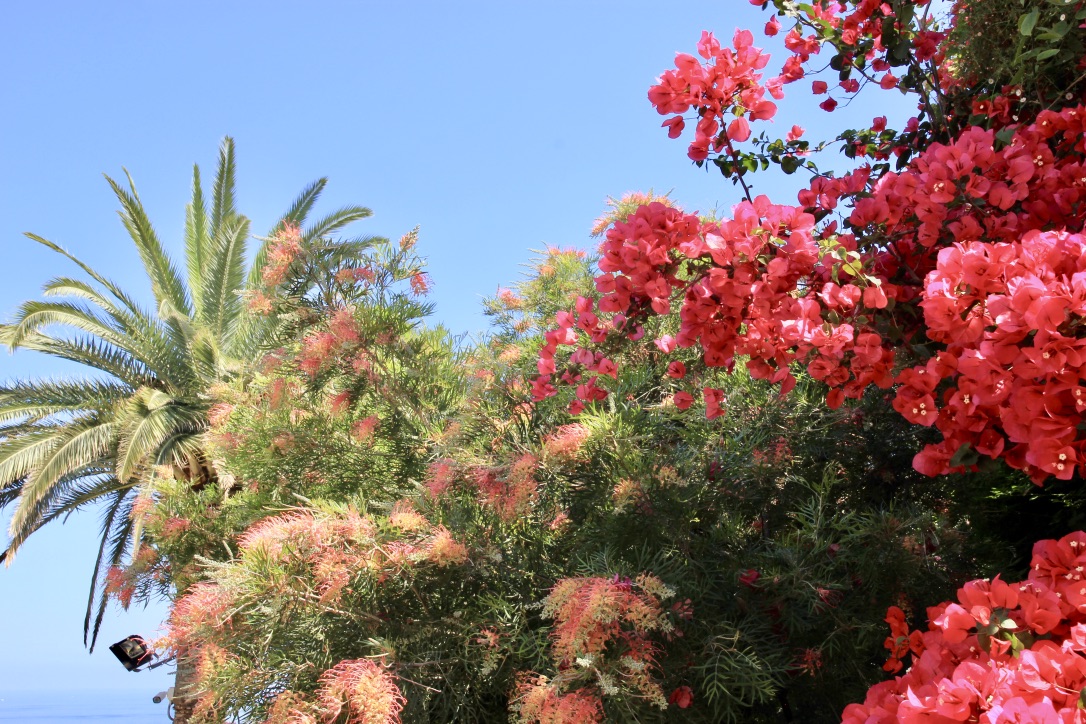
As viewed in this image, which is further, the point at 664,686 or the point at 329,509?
the point at 329,509

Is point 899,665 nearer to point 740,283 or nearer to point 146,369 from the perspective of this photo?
point 740,283

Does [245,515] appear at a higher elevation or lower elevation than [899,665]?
higher

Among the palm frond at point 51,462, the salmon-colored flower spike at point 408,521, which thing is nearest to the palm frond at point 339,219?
the palm frond at point 51,462

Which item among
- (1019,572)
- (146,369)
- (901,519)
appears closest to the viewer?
(1019,572)

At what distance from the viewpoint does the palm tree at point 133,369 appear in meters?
9.24

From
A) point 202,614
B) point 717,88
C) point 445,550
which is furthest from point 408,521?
point 717,88

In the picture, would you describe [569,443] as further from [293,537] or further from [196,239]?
[196,239]

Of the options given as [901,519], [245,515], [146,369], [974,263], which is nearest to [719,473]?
[901,519]

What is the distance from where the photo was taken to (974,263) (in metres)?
1.65

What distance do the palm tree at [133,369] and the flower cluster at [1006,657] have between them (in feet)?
27.5

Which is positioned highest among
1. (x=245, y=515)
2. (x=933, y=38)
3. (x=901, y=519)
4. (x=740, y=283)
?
(x=933, y=38)

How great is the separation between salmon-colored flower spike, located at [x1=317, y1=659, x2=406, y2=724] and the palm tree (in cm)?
656

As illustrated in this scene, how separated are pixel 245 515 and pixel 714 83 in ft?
15.3

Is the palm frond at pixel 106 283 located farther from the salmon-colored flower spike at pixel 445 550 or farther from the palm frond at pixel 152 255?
the salmon-colored flower spike at pixel 445 550
